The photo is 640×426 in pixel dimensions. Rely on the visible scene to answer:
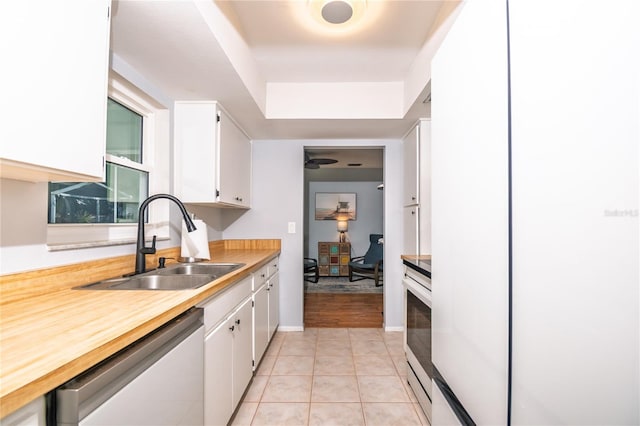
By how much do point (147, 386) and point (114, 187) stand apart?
1352mm

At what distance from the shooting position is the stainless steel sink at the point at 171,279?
1.46 m

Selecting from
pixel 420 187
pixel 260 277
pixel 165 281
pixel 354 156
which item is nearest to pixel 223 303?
pixel 165 281

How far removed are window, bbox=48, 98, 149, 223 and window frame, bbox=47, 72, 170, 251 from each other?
27 millimetres

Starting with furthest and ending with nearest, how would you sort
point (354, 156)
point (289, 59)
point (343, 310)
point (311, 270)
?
point (311, 270)
point (354, 156)
point (343, 310)
point (289, 59)

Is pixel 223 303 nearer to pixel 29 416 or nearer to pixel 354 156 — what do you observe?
pixel 29 416

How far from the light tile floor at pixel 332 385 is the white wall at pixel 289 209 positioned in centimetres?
57

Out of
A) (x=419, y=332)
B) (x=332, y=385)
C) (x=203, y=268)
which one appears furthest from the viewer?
(x=332, y=385)

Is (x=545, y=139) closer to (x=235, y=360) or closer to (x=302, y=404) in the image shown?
(x=235, y=360)

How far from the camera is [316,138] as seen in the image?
344 centimetres

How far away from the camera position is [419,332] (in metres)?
1.89

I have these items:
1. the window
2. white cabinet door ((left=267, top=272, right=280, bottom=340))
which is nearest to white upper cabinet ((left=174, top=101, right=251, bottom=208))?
the window

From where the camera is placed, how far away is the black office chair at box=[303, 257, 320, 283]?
227 inches

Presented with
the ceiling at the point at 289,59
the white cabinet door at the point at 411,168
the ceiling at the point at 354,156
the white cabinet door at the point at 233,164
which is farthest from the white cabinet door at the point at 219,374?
the ceiling at the point at 354,156

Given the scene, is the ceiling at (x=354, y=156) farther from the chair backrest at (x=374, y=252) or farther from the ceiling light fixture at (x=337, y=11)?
the ceiling light fixture at (x=337, y=11)
